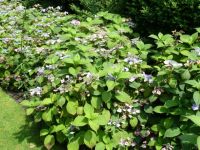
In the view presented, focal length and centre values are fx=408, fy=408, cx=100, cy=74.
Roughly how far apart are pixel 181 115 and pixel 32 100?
2.06 metres

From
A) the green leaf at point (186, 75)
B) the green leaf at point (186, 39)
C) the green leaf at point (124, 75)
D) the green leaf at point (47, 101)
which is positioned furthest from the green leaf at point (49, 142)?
the green leaf at point (186, 39)

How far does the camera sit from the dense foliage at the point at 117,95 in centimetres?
478

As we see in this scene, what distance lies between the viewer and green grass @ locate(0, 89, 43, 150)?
548 centimetres

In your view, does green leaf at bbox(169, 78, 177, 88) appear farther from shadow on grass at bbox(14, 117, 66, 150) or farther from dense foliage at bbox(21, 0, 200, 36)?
shadow on grass at bbox(14, 117, 66, 150)

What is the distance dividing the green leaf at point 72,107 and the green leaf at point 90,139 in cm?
32

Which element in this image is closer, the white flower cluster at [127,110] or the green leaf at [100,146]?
the green leaf at [100,146]

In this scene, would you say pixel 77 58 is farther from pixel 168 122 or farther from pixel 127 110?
pixel 168 122

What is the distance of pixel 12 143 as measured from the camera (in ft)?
18.1

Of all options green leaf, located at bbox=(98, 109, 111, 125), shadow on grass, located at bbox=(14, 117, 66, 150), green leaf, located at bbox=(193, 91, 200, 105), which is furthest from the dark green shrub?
shadow on grass, located at bbox=(14, 117, 66, 150)

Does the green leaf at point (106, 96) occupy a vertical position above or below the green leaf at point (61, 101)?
above

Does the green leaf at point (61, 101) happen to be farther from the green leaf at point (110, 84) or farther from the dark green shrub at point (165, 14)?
the dark green shrub at point (165, 14)

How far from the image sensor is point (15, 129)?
5.86 meters

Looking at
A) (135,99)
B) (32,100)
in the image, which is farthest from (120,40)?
(32,100)

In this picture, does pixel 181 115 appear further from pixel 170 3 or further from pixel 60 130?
pixel 170 3
